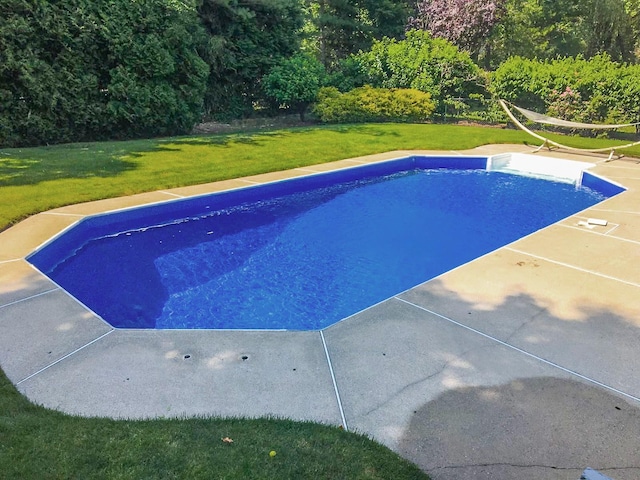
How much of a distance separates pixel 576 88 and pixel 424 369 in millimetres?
13571

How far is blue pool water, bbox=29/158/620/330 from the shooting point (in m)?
4.56

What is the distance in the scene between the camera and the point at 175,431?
7.50ft

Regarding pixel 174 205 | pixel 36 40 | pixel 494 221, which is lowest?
pixel 494 221

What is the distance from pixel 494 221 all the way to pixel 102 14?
1022cm

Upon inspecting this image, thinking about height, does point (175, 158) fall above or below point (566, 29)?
below

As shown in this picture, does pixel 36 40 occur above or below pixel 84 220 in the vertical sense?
above

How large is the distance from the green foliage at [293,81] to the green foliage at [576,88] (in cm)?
608

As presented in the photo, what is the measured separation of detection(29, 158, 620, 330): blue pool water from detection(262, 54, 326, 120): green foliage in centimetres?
682

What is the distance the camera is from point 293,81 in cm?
1466

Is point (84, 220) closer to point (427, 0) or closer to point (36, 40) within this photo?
point (36, 40)

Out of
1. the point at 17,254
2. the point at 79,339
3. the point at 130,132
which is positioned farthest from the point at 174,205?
the point at 130,132

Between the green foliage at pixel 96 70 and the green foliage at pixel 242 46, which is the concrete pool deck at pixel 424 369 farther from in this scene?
the green foliage at pixel 242 46

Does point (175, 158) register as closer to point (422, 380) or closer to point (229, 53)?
point (229, 53)

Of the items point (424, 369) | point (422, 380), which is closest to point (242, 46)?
point (424, 369)
